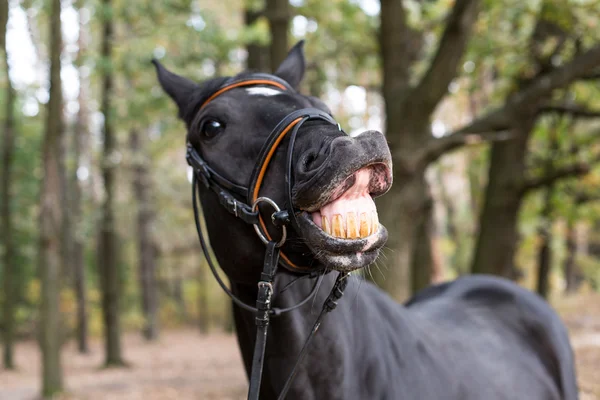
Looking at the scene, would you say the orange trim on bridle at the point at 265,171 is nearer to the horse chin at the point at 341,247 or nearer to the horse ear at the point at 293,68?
the horse chin at the point at 341,247

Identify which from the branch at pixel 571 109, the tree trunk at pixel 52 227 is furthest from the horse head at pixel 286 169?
the branch at pixel 571 109

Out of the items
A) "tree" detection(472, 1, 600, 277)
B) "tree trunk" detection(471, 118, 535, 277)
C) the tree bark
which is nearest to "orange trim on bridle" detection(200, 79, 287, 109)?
the tree bark

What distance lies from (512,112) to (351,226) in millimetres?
5277

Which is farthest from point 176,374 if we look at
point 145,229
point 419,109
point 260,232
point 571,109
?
point 260,232

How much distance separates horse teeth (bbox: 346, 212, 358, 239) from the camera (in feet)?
6.23

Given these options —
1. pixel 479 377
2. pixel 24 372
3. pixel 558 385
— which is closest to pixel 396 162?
pixel 558 385

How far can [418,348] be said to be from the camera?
9.12 ft

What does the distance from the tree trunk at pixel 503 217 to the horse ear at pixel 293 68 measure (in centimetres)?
763

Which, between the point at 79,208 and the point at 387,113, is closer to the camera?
the point at 387,113

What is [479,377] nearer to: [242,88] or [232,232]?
[232,232]

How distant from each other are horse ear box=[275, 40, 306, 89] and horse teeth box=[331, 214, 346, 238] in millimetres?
1262

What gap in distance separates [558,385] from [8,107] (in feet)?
46.9

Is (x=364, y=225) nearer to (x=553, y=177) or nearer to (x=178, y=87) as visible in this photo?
(x=178, y=87)

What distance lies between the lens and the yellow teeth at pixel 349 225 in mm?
1901
